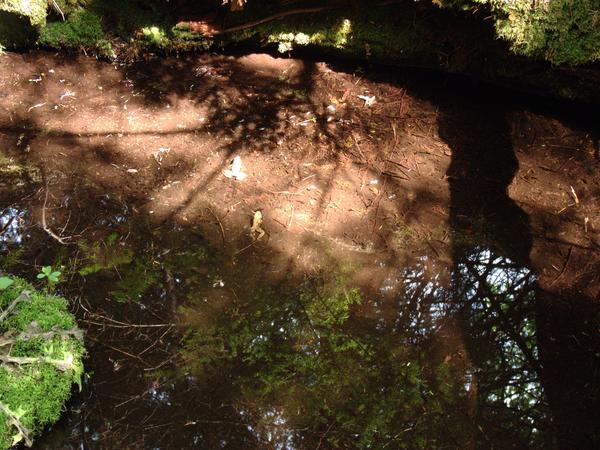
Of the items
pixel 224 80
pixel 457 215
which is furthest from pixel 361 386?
pixel 224 80

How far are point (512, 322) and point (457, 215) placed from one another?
41.2 inches

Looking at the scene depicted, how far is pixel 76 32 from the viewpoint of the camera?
211 inches

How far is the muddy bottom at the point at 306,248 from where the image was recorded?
302 cm

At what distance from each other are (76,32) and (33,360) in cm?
406

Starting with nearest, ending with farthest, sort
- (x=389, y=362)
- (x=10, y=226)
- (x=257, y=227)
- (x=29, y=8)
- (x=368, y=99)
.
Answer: (x=389, y=362) → (x=10, y=226) → (x=257, y=227) → (x=29, y=8) → (x=368, y=99)

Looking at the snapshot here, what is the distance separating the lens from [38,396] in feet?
9.21

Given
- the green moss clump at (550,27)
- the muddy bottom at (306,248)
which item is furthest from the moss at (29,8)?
the green moss clump at (550,27)

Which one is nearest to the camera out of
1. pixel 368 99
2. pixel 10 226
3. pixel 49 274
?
pixel 49 274

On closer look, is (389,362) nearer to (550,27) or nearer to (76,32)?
(550,27)

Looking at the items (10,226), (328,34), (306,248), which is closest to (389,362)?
(306,248)

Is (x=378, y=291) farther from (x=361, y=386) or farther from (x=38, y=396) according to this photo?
(x=38, y=396)

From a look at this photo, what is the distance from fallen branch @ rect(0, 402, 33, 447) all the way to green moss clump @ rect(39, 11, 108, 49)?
4190mm

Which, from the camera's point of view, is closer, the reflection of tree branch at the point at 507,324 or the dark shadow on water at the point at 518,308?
the dark shadow on water at the point at 518,308

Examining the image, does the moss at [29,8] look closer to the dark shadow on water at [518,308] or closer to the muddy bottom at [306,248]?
the muddy bottom at [306,248]
